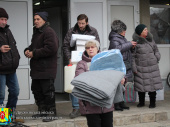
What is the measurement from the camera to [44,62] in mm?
5184

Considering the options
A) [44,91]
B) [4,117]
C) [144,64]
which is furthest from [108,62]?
[144,64]

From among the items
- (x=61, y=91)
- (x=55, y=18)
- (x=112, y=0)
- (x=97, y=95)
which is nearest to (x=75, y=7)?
(x=112, y=0)

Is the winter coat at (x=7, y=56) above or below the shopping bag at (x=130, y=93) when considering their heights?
above

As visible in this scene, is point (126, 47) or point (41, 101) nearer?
point (41, 101)

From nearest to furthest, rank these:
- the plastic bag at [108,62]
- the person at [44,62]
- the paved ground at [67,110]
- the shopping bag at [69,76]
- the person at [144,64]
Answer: the plastic bag at [108,62] → the shopping bag at [69,76] → the person at [44,62] → the paved ground at [67,110] → the person at [144,64]

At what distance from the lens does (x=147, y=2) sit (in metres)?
8.48

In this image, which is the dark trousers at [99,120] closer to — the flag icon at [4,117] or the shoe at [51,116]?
the flag icon at [4,117]

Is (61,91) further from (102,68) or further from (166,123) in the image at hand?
(102,68)

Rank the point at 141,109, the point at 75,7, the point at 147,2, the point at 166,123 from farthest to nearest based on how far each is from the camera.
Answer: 1. the point at 147,2
2. the point at 75,7
3. the point at 141,109
4. the point at 166,123

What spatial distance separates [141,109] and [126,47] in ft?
4.40

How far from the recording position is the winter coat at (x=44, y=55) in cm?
511

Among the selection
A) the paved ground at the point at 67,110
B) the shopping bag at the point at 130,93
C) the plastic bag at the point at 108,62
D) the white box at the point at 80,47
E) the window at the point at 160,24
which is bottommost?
the paved ground at the point at 67,110

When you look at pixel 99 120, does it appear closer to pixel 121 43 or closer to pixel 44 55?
pixel 44 55

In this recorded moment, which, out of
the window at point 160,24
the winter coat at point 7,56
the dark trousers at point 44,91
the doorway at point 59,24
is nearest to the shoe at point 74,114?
the dark trousers at point 44,91
